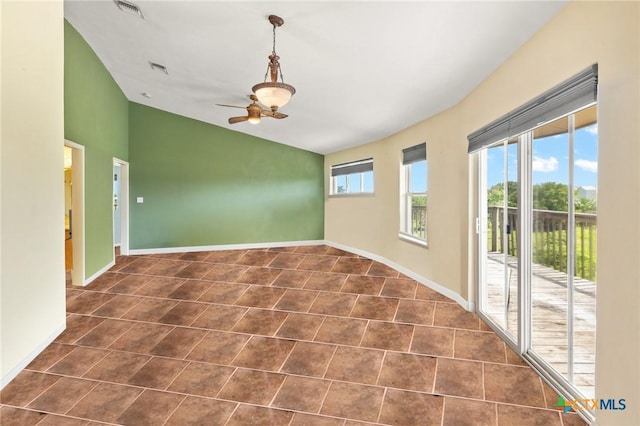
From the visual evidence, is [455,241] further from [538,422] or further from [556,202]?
[538,422]

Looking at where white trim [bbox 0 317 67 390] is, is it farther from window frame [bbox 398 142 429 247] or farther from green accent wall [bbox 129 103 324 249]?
window frame [bbox 398 142 429 247]

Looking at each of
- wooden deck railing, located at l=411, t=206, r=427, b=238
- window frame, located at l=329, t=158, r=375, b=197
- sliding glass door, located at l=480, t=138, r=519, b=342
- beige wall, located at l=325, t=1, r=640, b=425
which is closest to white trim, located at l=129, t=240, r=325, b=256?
window frame, located at l=329, t=158, r=375, b=197

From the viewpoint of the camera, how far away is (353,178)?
7.03 metres

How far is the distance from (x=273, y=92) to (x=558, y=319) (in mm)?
2723

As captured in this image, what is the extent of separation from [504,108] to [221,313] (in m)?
3.29

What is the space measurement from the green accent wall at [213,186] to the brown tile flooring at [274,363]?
2455mm

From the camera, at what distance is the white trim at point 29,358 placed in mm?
2304

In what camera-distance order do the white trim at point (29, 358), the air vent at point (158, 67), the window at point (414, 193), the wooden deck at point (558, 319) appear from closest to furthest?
the wooden deck at point (558, 319) → the white trim at point (29, 358) → the air vent at point (158, 67) → the window at point (414, 193)

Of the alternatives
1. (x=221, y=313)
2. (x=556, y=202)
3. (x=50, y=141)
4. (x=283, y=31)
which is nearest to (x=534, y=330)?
(x=556, y=202)

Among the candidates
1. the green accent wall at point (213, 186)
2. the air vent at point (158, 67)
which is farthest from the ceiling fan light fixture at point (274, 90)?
the green accent wall at point (213, 186)

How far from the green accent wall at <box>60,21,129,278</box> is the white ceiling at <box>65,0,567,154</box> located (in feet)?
0.88

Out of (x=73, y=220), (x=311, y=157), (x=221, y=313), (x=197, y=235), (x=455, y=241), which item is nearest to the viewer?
(x=221, y=313)

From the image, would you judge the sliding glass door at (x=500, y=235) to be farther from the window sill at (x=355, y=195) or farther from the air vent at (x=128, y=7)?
the air vent at (x=128, y=7)

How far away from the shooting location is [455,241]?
383 cm
